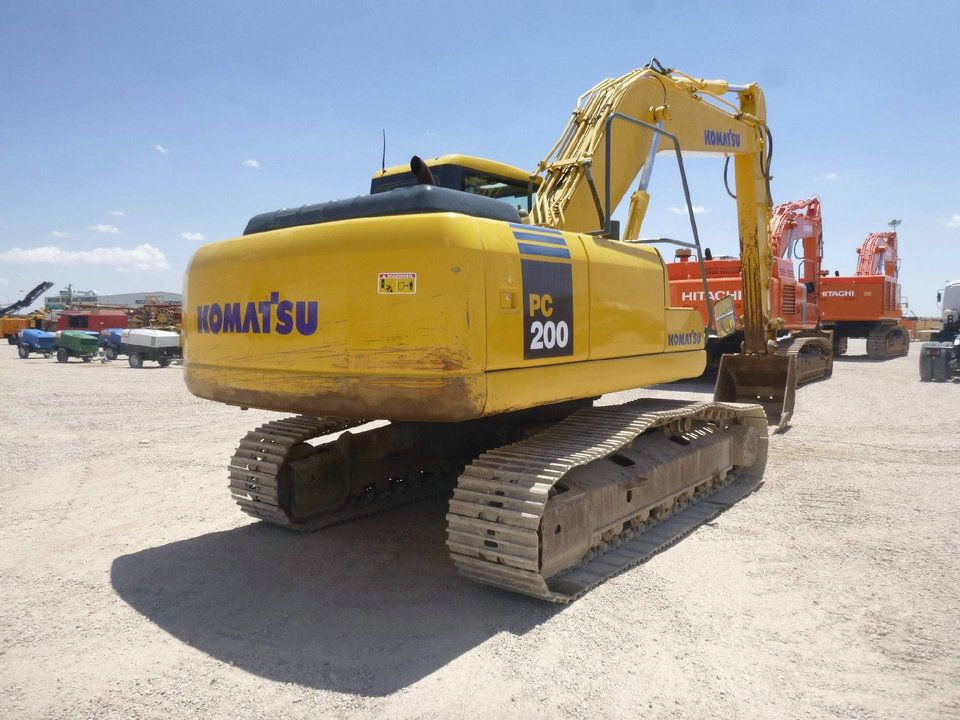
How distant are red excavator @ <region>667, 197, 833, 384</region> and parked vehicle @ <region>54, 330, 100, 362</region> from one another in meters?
21.8

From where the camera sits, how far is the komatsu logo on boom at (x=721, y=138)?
742 cm

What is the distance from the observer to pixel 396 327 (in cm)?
328

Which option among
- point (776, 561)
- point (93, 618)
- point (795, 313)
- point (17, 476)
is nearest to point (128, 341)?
point (17, 476)

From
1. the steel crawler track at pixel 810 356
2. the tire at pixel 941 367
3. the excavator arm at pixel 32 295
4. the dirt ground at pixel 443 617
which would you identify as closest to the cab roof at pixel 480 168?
the dirt ground at pixel 443 617

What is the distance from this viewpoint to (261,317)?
3711 mm

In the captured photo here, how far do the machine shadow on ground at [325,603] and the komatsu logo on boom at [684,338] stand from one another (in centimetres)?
220

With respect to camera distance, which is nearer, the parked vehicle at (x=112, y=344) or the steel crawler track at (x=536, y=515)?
the steel crawler track at (x=536, y=515)

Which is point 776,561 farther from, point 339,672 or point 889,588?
point 339,672

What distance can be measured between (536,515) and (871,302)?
21112 mm

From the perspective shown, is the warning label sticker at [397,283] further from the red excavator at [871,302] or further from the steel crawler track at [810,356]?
the red excavator at [871,302]

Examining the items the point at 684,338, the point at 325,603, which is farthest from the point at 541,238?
the point at 325,603

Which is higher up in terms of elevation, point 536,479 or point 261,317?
point 261,317

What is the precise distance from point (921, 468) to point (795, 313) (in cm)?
967

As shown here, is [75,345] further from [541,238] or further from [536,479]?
[536,479]
